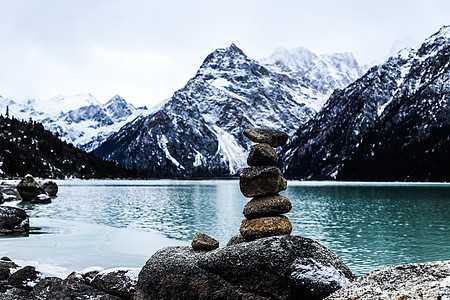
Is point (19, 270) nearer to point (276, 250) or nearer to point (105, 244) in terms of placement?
point (276, 250)

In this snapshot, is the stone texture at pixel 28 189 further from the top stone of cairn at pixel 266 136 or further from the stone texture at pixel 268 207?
the stone texture at pixel 268 207

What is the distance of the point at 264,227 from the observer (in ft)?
50.0

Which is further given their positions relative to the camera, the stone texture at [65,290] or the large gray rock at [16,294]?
the stone texture at [65,290]

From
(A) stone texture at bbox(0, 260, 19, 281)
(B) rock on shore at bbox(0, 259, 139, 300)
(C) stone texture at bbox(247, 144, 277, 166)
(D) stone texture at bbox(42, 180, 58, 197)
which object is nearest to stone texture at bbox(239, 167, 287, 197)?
(C) stone texture at bbox(247, 144, 277, 166)

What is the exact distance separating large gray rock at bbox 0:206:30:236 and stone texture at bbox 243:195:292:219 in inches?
924

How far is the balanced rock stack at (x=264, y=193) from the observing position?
15.4m

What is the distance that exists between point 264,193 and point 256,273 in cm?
499

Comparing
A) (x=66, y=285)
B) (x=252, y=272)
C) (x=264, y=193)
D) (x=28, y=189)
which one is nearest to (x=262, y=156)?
(x=264, y=193)

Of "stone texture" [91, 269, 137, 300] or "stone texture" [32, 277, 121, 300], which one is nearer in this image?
"stone texture" [32, 277, 121, 300]

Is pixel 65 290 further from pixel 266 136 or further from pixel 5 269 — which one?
pixel 266 136

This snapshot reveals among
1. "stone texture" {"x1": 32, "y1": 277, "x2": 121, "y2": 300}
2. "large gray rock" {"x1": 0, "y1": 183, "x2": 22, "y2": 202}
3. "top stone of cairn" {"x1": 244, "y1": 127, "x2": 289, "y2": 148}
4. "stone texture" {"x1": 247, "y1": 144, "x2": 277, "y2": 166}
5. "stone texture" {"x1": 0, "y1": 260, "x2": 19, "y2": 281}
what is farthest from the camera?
"large gray rock" {"x1": 0, "y1": 183, "x2": 22, "y2": 202}

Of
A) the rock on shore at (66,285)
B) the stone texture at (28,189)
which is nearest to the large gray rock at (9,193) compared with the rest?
the stone texture at (28,189)

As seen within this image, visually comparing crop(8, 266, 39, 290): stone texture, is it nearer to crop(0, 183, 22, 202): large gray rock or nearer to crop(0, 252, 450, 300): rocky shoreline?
crop(0, 252, 450, 300): rocky shoreline

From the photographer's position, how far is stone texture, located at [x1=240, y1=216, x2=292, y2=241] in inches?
595
